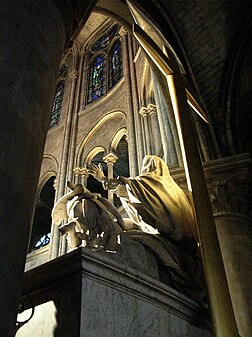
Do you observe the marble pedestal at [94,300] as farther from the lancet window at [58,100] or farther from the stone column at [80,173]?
the lancet window at [58,100]

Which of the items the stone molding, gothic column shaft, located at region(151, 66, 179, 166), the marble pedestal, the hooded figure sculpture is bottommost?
the marble pedestal

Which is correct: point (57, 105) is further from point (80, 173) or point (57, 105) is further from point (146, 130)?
point (146, 130)

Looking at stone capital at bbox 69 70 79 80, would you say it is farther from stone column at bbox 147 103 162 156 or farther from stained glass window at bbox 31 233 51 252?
stained glass window at bbox 31 233 51 252

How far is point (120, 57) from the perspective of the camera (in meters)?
11.9

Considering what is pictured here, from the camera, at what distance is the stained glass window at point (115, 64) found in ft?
38.0

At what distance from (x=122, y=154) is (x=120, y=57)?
10.0 feet

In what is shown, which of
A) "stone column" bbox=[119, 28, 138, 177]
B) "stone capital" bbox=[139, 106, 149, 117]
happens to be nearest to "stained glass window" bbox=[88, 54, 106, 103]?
"stone column" bbox=[119, 28, 138, 177]

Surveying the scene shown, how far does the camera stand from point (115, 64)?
39.7 ft

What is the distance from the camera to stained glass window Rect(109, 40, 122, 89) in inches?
456

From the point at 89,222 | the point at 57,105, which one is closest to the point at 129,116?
the point at 57,105

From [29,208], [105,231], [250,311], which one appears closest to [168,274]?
[105,231]

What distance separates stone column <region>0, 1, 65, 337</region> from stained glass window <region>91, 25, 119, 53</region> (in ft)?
36.9

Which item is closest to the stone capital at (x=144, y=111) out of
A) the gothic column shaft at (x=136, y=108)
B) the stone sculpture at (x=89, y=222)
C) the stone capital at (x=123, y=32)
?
the gothic column shaft at (x=136, y=108)

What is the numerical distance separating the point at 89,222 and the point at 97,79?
10859 mm
